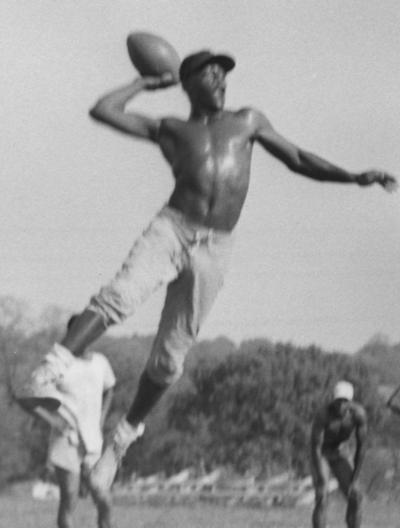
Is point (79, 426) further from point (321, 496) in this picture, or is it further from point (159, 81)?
point (159, 81)

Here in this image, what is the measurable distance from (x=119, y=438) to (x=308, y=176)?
148cm

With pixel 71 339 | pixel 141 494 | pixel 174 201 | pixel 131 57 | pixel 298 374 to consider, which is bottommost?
pixel 141 494

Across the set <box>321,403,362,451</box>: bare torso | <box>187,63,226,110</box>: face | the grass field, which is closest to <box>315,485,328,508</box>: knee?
<box>321,403,362,451</box>: bare torso

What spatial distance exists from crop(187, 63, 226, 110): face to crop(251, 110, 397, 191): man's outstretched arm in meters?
0.21

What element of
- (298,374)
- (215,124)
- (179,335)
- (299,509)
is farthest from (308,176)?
(298,374)

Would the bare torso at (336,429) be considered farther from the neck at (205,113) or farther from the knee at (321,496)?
the neck at (205,113)

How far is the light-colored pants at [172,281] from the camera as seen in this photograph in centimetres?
707

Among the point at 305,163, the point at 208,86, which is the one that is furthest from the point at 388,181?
the point at 208,86

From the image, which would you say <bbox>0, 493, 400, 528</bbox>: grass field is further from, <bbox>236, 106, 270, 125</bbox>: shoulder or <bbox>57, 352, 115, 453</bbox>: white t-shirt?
<bbox>236, 106, 270, 125</bbox>: shoulder

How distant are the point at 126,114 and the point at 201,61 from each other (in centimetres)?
42

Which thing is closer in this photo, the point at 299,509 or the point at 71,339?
the point at 71,339

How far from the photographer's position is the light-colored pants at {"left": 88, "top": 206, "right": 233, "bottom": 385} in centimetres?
707

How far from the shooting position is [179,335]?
739 centimetres

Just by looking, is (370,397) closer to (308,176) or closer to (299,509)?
(299,509)
